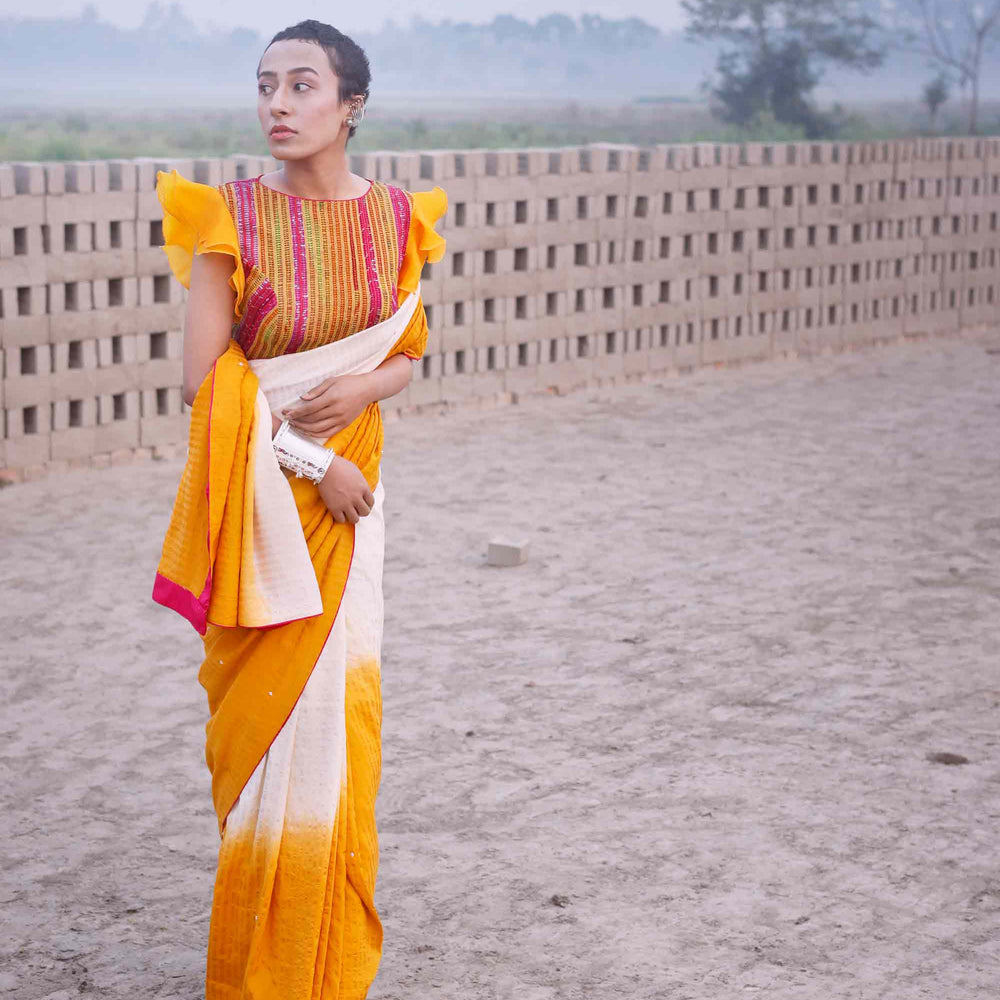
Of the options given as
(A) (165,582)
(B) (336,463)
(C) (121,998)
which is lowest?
(C) (121,998)

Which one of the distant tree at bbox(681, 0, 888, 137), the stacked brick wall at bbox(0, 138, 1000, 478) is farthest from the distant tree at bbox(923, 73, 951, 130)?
the stacked brick wall at bbox(0, 138, 1000, 478)

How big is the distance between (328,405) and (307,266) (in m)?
0.24

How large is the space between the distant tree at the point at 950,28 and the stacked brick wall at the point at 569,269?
5856cm


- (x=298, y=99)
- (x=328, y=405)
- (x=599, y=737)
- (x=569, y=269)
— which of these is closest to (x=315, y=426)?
(x=328, y=405)

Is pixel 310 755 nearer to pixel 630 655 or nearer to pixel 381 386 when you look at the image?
pixel 381 386

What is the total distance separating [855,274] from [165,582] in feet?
32.4

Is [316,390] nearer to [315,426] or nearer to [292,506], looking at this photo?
[315,426]

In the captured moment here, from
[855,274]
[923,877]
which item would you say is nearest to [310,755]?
[923,877]

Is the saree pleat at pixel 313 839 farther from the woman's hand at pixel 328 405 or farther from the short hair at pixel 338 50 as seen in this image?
the short hair at pixel 338 50

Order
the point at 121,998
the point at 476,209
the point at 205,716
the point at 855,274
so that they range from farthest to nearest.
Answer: the point at 855,274 → the point at 476,209 → the point at 205,716 → the point at 121,998

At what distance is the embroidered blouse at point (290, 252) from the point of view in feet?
8.30

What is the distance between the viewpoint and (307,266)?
2576mm

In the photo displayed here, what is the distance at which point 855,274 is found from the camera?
11.7 meters

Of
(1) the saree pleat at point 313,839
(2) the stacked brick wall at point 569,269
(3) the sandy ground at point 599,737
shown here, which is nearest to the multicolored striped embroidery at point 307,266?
(1) the saree pleat at point 313,839
